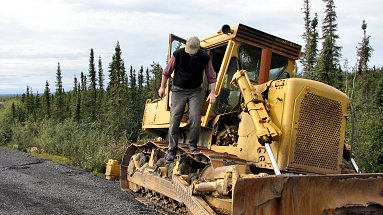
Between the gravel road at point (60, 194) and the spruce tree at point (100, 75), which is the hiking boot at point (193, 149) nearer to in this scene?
the gravel road at point (60, 194)

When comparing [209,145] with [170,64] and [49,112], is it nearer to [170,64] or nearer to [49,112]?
[170,64]

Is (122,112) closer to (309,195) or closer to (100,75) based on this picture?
(100,75)

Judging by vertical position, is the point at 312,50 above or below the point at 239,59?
above

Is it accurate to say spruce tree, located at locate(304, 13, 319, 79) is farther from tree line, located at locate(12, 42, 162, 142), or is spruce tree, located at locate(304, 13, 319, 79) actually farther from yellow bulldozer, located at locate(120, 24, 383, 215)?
yellow bulldozer, located at locate(120, 24, 383, 215)

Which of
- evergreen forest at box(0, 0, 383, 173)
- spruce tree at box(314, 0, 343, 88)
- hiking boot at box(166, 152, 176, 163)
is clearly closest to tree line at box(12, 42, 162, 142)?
evergreen forest at box(0, 0, 383, 173)

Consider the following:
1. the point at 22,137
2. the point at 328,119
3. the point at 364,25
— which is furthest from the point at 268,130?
the point at 364,25

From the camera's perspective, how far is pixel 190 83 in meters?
7.14

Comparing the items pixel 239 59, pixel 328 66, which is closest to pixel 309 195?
pixel 239 59

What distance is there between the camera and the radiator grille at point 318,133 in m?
5.82

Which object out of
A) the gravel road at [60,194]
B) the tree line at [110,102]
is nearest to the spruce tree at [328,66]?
the tree line at [110,102]

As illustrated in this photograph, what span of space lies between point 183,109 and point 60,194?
10.5 feet

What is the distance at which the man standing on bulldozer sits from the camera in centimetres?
696

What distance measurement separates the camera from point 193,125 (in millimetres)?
7059

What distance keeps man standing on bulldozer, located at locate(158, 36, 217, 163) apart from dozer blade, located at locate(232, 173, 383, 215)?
2.42 metres
